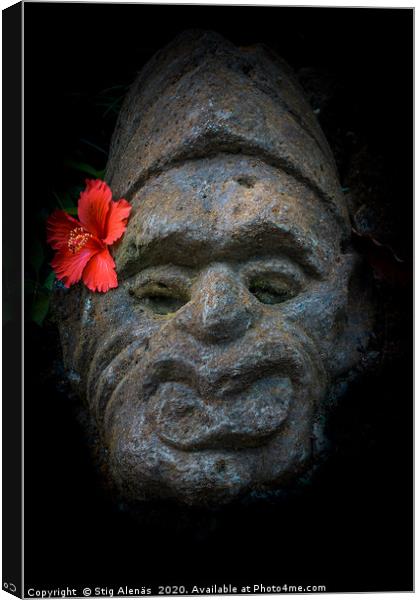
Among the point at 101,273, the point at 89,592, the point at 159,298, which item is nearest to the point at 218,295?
the point at 159,298

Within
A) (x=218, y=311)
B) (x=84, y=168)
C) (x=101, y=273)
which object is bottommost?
(x=218, y=311)

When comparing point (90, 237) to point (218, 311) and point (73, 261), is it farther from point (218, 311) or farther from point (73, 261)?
point (218, 311)

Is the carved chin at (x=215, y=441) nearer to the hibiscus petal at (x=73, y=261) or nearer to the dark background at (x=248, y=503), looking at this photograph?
the dark background at (x=248, y=503)

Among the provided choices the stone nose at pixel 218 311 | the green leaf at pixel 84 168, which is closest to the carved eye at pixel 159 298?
the stone nose at pixel 218 311

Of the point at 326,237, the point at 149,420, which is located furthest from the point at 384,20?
the point at 149,420

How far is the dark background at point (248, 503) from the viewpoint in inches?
82.8

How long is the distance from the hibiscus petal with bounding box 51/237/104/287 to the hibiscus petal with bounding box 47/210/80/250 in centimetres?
4

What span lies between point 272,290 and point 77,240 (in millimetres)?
600

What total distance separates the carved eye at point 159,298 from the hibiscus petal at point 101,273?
0.07m

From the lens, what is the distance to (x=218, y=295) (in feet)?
6.81

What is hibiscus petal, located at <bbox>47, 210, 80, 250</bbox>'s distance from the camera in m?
2.41

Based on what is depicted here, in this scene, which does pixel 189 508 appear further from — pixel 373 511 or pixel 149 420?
pixel 373 511

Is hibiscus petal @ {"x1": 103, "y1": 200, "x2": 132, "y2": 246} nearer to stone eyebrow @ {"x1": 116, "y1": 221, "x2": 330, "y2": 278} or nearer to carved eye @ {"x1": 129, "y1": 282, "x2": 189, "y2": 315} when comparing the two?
stone eyebrow @ {"x1": 116, "y1": 221, "x2": 330, "y2": 278}

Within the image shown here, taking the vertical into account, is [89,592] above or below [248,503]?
below
